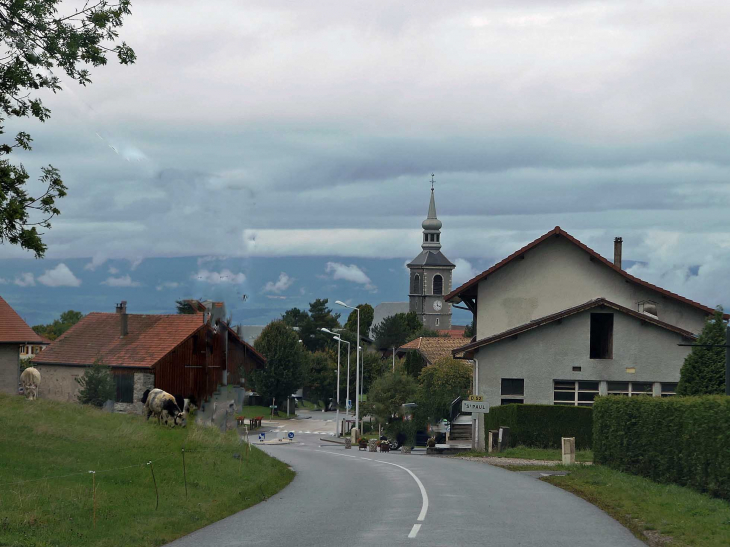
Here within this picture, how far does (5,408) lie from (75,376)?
64.4 ft

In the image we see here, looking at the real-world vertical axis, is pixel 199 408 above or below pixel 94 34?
below

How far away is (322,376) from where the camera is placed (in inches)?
4911

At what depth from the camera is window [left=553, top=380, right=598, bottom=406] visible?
43.8 meters

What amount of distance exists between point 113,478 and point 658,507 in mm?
11058

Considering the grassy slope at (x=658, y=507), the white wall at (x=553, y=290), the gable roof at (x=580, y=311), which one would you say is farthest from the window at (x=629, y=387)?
the grassy slope at (x=658, y=507)

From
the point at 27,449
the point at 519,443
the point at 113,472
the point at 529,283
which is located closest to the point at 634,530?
the point at 113,472

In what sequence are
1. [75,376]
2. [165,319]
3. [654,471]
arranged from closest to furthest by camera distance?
[654,471], [165,319], [75,376]

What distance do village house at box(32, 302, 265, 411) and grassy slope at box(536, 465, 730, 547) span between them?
27.7 ft

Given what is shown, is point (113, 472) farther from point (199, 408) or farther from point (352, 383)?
point (352, 383)

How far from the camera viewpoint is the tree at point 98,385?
4375 cm

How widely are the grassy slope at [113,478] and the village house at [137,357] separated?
2020mm

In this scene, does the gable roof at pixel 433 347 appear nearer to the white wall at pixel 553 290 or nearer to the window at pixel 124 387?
the white wall at pixel 553 290

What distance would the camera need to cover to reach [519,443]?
40.2 metres

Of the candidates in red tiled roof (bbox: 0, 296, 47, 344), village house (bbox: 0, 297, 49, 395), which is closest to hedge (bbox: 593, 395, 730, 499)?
red tiled roof (bbox: 0, 296, 47, 344)
